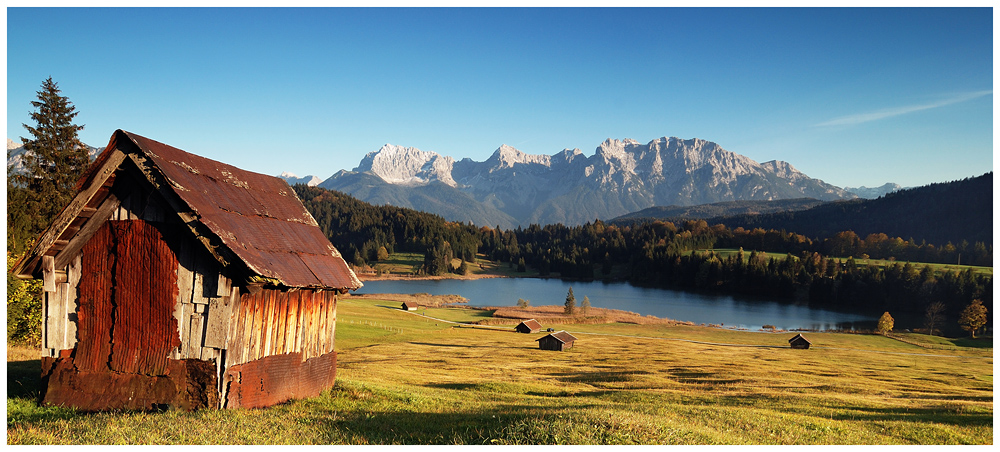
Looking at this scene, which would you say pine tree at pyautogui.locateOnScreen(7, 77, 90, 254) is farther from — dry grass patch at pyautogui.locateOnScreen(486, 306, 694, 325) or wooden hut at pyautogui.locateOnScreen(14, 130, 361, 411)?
dry grass patch at pyautogui.locateOnScreen(486, 306, 694, 325)

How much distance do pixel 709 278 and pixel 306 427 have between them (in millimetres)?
190079

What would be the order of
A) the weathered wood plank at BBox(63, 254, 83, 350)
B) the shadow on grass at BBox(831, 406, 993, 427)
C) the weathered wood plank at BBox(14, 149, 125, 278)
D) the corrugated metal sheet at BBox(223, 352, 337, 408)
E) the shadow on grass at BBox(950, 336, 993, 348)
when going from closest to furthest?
the weathered wood plank at BBox(14, 149, 125, 278) → the corrugated metal sheet at BBox(223, 352, 337, 408) → the weathered wood plank at BBox(63, 254, 83, 350) → the shadow on grass at BBox(831, 406, 993, 427) → the shadow on grass at BBox(950, 336, 993, 348)

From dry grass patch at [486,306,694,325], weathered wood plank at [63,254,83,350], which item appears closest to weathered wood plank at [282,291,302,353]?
weathered wood plank at [63,254,83,350]

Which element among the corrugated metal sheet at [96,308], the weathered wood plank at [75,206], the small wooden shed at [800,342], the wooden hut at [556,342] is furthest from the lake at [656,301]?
the weathered wood plank at [75,206]

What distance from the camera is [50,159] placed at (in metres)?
42.9

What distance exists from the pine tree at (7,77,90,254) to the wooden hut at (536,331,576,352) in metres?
43.8

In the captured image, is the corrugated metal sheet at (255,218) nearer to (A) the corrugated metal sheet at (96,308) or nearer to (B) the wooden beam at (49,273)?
(A) the corrugated metal sheet at (96,308)

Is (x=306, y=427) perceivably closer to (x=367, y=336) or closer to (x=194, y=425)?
(x=194, y=425)

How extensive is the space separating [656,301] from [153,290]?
462 feet

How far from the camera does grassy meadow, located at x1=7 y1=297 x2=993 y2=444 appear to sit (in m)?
10.5

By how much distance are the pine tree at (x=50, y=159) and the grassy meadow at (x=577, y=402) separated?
2146cm

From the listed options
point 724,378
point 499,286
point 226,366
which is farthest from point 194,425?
point 499,286

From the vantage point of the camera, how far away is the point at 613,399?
22.7 metres

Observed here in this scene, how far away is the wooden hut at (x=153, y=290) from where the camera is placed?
1234 centimetres
